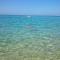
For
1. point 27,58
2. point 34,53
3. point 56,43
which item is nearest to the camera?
point 27,58

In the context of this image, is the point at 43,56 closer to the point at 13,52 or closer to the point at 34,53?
the point at 34,53

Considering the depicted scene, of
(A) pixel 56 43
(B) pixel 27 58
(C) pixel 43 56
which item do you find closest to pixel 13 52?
(B) pixel 27 58

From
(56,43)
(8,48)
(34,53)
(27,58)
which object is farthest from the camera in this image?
(56,43)

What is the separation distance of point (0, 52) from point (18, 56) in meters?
0.40

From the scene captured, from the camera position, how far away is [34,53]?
302cm

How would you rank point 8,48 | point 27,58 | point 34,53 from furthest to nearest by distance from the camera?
point 8,48, point 34,53, point 27,58

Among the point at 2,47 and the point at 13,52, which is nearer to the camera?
the point at 13,52

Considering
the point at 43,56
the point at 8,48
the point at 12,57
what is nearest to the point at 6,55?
the point at 12,57

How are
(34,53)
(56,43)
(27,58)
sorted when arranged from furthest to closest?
(56,43), (34,53), (27,58)

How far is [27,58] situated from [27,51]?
13.5 inches

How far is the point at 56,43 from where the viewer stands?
3674 mm

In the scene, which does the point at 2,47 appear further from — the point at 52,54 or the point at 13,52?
the point at 52,54

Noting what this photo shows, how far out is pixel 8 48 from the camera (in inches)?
128

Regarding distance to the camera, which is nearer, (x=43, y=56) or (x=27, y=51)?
(x=43, y=56)
